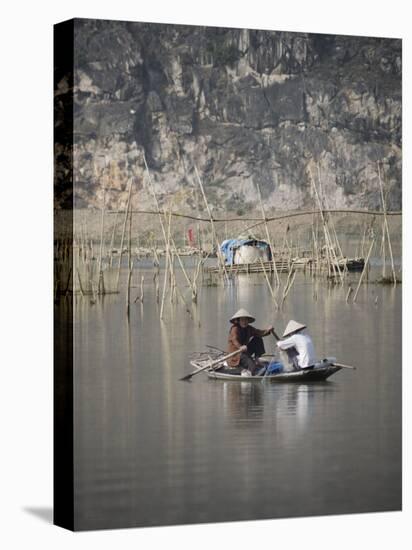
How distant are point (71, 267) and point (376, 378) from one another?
7.64 feet

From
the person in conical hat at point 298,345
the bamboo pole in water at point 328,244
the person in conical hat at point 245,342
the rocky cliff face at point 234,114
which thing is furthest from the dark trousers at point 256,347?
the rocky cliff face at point 234,114

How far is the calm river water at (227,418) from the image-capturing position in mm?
10031

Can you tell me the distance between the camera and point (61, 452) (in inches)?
400

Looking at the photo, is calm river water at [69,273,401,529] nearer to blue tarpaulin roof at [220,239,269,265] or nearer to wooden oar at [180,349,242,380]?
wooden oar at [180,349,242,380]

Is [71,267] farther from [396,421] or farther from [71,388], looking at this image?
[396,421]

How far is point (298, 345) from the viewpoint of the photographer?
10625mm

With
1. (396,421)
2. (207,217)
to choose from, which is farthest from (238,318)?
(396,421)

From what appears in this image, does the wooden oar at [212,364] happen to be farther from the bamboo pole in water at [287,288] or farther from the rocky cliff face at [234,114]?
the rocky cliff face at [234,114]

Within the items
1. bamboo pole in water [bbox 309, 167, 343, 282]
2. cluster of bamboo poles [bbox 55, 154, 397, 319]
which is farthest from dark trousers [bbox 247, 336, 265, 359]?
bamboo pole in water [bbox 309, 167, 343, 282]

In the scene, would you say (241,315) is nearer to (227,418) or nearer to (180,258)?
(180,258)

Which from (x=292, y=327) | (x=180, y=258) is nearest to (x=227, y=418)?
(x=292, y=327)

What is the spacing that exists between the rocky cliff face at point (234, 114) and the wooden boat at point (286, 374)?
42.8 inches

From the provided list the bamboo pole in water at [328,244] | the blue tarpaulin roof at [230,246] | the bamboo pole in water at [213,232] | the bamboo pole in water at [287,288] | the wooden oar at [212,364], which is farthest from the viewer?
the bamboo pole in water at [328,244]

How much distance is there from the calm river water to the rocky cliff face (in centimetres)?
69
